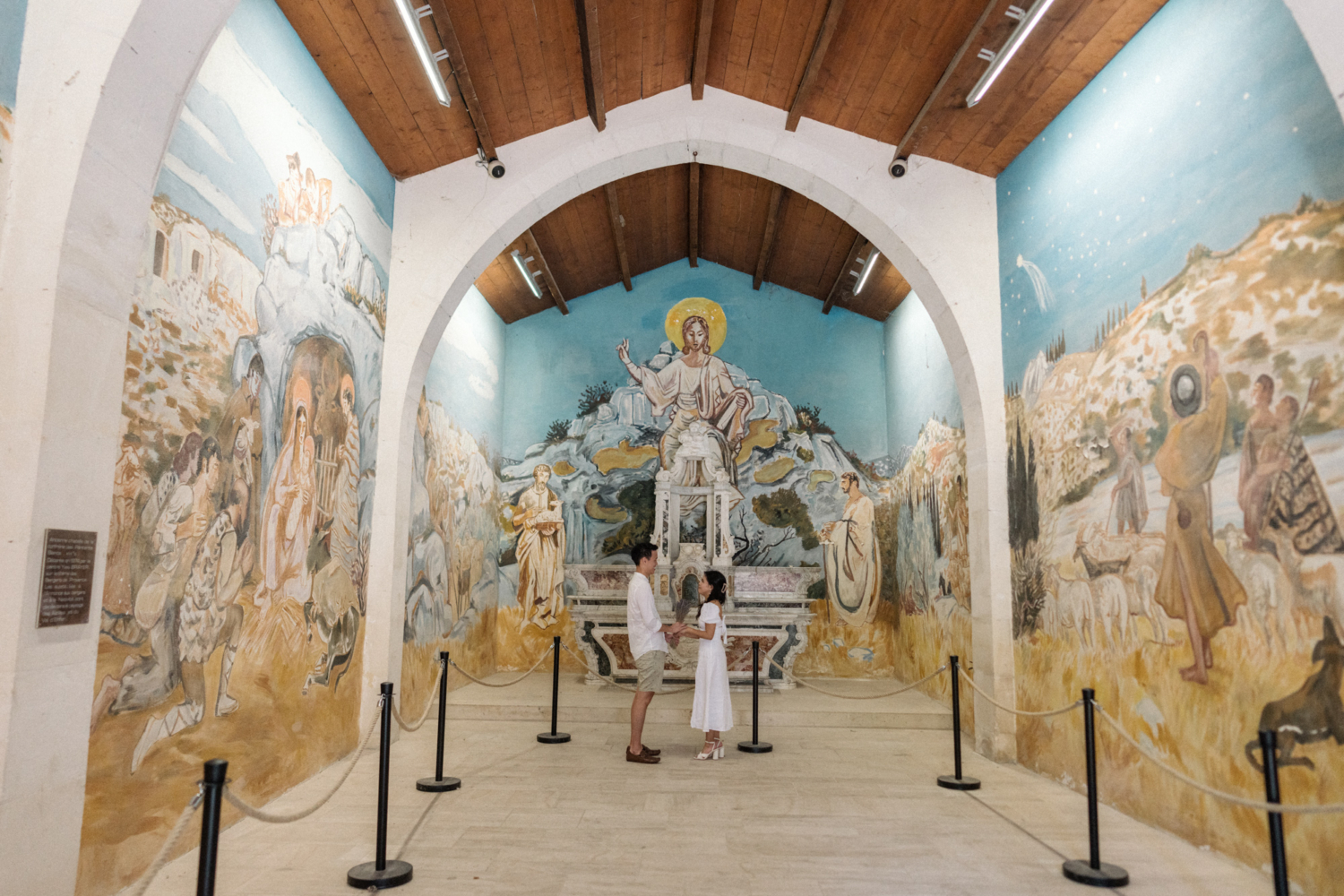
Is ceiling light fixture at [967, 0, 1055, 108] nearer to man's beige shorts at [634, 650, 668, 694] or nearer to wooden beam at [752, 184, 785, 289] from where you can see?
wooden beam at [752, 184, 785, 289]

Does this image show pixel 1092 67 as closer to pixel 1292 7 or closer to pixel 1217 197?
pixel 1217 197

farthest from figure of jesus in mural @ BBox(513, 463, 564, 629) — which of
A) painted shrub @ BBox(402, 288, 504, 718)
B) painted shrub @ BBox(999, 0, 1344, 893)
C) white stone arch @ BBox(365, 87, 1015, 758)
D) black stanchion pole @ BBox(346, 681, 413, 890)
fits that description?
black stanchion pole @ BBox(346, 681, 413, 890)

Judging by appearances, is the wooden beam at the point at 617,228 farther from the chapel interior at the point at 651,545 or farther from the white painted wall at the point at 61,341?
the white painted wall at the point at 61,341

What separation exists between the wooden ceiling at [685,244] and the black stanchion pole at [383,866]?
7749 mm

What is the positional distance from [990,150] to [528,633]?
912 centimetres

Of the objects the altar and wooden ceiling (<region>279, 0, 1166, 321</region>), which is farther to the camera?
the altar

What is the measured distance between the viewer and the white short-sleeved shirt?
7.14m

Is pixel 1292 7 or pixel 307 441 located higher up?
pixel 1292 7

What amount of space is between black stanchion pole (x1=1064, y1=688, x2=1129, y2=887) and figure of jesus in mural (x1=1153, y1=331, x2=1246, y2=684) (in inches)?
38.0

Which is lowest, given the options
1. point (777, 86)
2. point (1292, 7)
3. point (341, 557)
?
point (341, 557)

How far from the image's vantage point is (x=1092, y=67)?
6371 mm

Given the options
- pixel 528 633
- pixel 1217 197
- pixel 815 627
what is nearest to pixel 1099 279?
pixel 1217 197

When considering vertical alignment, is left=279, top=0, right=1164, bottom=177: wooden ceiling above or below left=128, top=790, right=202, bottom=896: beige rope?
above

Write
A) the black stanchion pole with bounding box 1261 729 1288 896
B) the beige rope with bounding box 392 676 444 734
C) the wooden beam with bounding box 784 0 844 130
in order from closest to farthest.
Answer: the black stanchion pole with bounding box 1261 729 1288 896 → the beige rope with bounding box 392 676 444 734 → the wooden beam with bounding box 784 0 844 130
